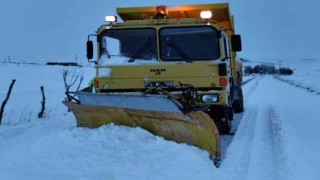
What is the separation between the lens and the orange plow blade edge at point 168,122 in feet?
19.5

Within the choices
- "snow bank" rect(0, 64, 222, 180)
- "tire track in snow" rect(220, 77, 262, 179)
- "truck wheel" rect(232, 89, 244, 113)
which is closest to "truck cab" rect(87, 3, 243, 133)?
"tire track in snow" rect(220, 77, 262, 179)

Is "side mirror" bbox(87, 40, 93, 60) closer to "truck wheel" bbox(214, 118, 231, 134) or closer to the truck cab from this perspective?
the truck cab

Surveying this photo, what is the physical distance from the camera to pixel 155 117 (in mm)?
6309

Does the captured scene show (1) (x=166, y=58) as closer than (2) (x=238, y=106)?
Yes

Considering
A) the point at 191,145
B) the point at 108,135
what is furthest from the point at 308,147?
the point at 108,135

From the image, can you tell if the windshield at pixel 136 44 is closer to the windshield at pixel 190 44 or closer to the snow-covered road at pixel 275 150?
the windshield at pixel 190 44

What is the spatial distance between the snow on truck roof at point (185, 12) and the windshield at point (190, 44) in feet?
4.56

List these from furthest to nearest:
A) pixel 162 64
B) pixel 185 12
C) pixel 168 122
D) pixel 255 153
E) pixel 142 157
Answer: pixel 185 12 → pixel 162 64 → pixel 255 153 → pixel 168 122 → pixel 142 157

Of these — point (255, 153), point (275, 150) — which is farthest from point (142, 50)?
point (275, 150)

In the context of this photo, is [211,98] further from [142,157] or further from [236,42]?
[142,157]

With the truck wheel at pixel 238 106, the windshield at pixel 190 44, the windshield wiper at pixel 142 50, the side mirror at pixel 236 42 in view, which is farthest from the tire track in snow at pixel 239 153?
the truck wheel at pixel 238 106

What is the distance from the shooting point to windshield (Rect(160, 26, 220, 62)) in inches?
307

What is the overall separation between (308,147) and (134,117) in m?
2.89

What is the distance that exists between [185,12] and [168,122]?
12.6 feet
